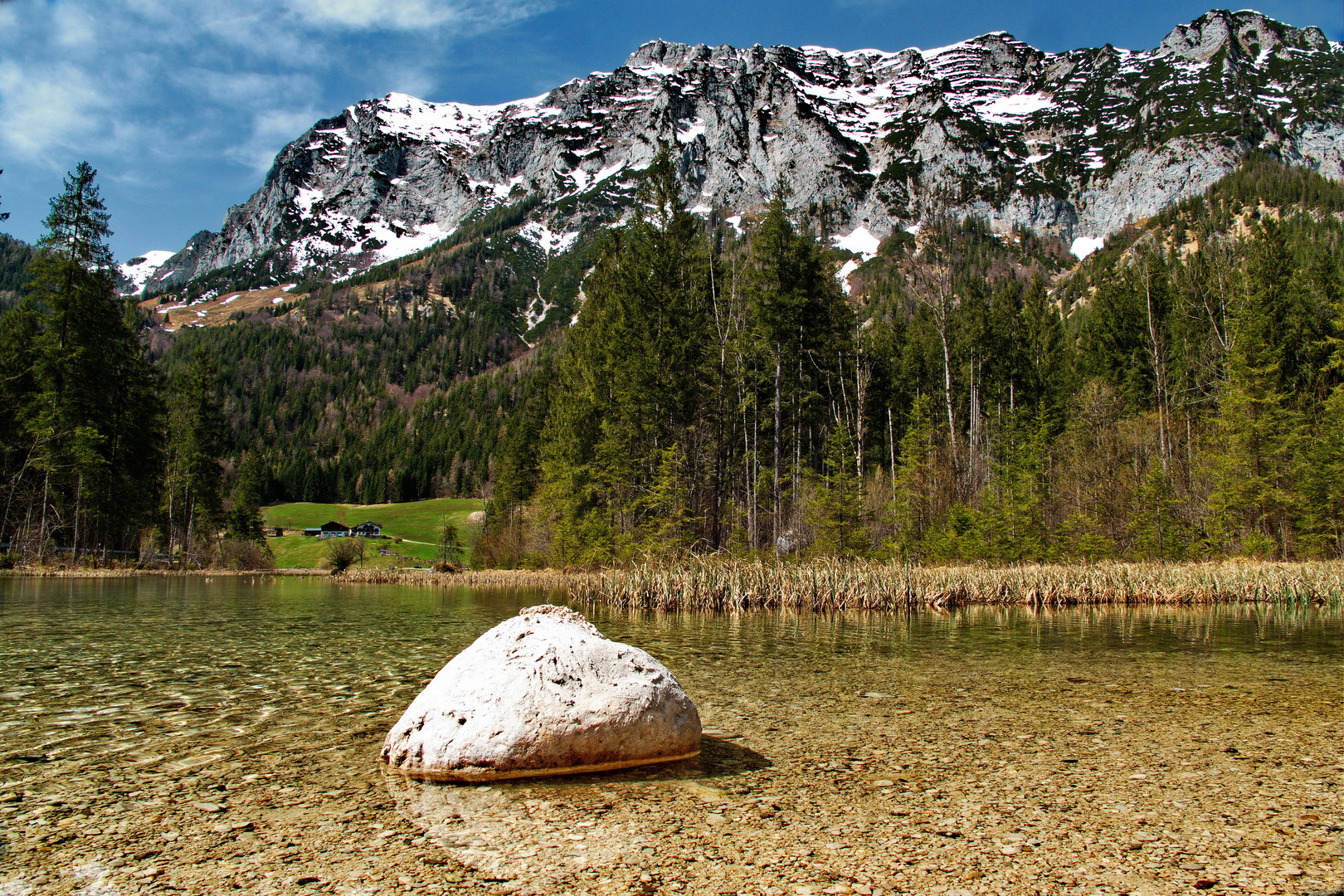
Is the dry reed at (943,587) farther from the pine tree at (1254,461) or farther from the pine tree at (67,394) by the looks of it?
the pine tree at (67,394)

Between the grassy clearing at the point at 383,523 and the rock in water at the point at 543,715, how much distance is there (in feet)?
228

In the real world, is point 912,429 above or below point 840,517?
above

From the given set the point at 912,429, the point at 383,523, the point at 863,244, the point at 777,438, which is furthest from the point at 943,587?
the point at 863,244

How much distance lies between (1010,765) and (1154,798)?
2.80 feet

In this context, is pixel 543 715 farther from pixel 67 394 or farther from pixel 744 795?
pixel 67 394

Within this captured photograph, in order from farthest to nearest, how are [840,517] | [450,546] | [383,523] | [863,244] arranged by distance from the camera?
1. [863,244]
2. [383,523]
3. [450,546]
4. [840,517]

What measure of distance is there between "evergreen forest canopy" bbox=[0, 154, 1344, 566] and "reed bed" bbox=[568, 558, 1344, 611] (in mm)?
5185

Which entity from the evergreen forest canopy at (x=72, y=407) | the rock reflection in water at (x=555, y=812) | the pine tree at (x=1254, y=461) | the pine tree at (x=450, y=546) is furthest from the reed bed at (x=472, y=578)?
the pine tree at (x=1254, y=461)

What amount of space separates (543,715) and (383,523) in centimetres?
10870

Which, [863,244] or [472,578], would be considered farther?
[863,244]

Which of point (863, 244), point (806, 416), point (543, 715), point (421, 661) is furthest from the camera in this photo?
point (863, 244)

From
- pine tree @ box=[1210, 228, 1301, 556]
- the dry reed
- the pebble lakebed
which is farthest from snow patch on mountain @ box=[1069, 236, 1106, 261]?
the pebble lakebed

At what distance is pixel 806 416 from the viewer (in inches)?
1559

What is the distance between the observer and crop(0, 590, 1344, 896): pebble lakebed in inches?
124
